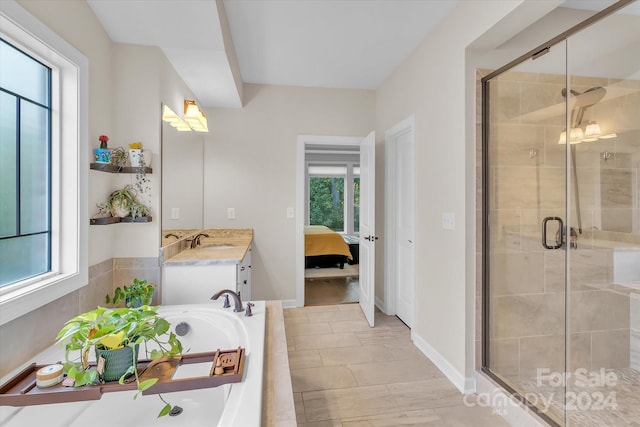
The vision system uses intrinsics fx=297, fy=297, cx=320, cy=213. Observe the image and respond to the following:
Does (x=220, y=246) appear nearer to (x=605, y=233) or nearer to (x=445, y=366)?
(x=445, y=366)

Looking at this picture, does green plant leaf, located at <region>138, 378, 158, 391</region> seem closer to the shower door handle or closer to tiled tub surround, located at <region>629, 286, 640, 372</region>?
the shower door handle

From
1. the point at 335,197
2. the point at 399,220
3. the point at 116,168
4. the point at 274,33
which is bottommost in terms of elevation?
the point at 399,220

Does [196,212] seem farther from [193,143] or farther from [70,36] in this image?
[70,36]

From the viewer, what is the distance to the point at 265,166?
355cm

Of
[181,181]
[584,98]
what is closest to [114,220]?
[181,181]

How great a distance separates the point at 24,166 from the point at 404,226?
9.65 ft

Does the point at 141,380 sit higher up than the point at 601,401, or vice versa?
the point at 141,380

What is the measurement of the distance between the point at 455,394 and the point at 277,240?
2.31 m

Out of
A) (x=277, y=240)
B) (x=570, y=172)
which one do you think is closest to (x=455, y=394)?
(x=570, y=172)

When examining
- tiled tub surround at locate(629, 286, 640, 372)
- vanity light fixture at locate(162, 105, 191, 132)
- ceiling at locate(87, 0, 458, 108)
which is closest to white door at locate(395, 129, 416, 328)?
ceiling at locate(87, 0, 458, 108)

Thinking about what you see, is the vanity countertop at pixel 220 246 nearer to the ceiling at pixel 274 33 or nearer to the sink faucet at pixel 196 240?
the sink faucet at pixel 196 240

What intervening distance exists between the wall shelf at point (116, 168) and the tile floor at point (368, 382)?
1816 mm

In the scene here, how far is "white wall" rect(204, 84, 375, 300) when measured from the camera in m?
3.49

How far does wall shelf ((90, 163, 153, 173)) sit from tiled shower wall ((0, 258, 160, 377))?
1.98 feet
